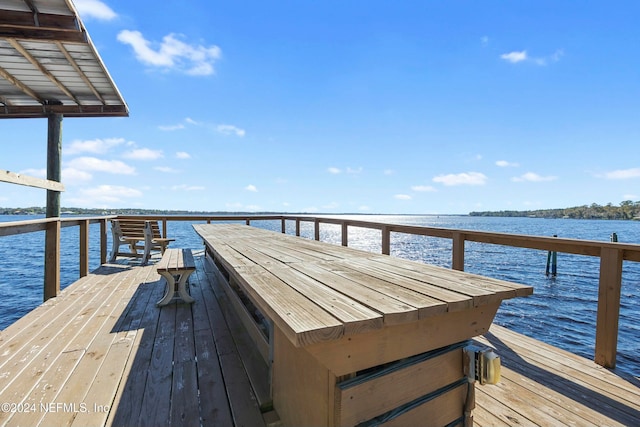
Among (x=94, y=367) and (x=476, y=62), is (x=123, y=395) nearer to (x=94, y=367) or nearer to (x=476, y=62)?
(x=94, y=367)

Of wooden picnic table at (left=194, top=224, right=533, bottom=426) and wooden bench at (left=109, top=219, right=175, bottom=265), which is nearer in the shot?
wooden picnic table at (left=194, top=224, right=533, bottom=426)

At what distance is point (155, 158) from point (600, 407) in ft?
78.7

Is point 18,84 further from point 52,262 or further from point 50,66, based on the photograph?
point 52,262

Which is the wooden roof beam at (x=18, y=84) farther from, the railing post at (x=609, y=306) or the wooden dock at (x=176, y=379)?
the railing post at (x=609, y=306)

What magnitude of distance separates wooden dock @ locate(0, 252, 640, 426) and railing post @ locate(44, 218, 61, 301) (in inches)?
27.4

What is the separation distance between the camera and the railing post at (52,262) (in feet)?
10.7

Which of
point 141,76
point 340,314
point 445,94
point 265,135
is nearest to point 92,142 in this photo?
point 265,135

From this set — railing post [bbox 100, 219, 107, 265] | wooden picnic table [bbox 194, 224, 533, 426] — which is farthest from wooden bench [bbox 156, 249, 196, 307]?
railing post [bbox 100, 219, 107, 265]

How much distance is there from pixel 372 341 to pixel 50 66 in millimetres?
4501

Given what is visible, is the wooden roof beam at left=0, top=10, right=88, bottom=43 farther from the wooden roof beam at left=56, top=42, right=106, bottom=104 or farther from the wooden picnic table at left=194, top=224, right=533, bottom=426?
the wooden picnic table at left=194, top=224, right=533, bottom=426

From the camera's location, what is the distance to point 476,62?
29.4ft

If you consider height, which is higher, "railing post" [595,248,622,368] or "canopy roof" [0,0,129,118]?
"canopy roof" [0,0,129,118]

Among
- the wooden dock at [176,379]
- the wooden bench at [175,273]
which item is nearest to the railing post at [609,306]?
the wooden dock at [176,379]

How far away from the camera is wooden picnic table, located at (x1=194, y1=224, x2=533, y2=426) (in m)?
0.86
